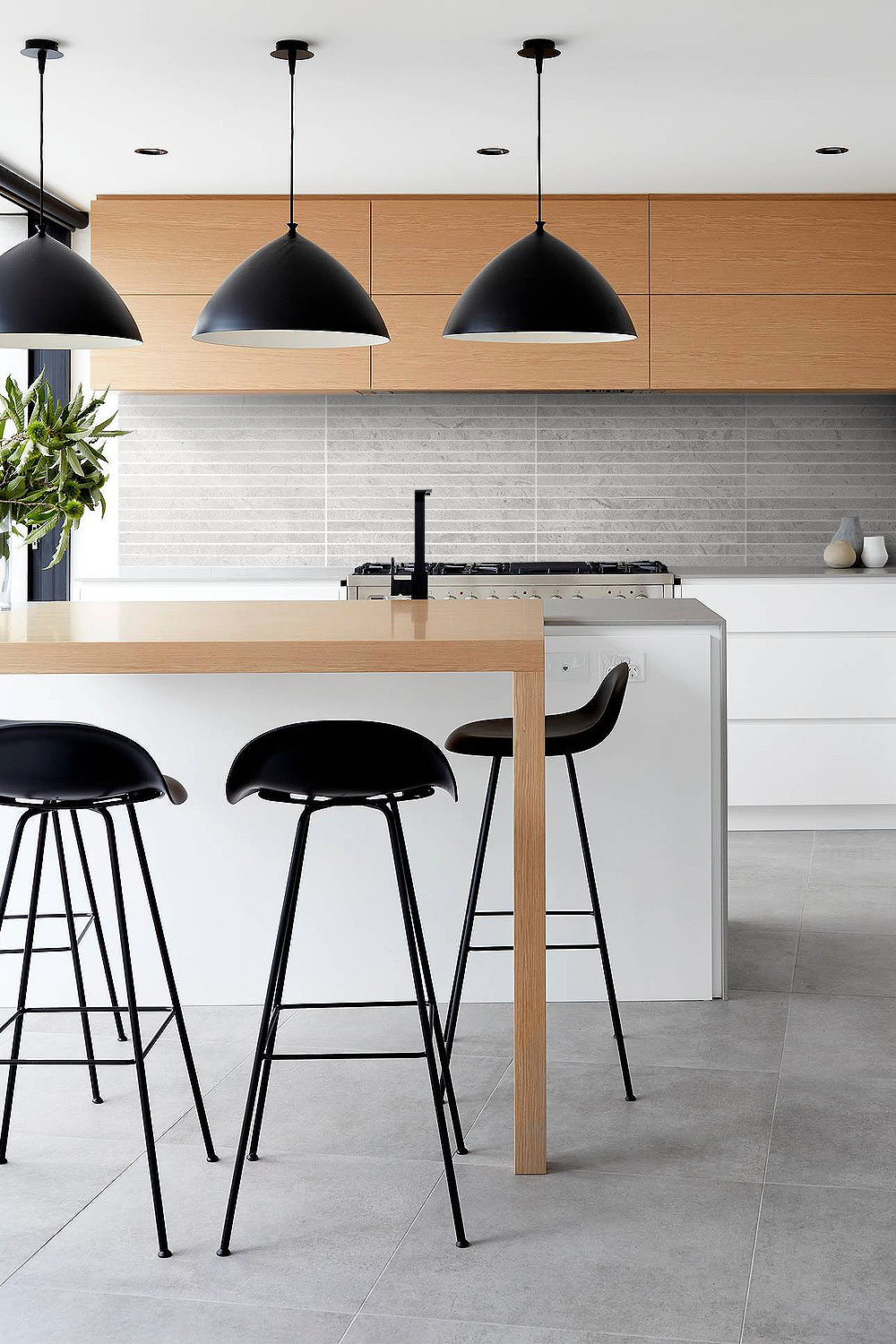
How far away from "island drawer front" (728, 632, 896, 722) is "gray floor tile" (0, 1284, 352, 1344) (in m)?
3.70

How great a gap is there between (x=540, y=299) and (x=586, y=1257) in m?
2.14

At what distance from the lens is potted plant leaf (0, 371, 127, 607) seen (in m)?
3.54

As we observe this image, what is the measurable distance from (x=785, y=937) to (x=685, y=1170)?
1567 millimetres

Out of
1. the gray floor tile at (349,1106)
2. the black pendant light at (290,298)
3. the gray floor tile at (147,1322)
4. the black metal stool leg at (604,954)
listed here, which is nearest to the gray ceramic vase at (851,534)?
the black pendant light at (290,298)

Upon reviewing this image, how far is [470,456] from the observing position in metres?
6.06

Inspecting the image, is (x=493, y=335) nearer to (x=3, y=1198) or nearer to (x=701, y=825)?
(x=701, y=825)

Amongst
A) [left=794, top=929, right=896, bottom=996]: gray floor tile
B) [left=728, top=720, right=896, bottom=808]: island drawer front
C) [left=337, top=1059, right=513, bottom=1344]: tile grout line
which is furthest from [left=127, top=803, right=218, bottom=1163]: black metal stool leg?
[left=728, top=720, right=896, bottom=808]: island drawer front

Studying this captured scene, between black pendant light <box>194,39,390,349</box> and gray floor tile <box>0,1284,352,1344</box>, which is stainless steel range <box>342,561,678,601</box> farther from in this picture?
gray floor tile <box>0,1284,352,1344</box>

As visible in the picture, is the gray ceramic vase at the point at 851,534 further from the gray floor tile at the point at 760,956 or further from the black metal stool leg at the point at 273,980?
the black metal stool leg at the point at 273,980

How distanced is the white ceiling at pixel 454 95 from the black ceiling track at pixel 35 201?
8cm

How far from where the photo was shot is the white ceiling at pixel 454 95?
11.9 feet

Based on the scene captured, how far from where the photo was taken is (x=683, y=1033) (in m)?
3.25

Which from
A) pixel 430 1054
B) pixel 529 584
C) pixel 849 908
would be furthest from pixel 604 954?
pixel 529 584

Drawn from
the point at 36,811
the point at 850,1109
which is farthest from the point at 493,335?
the point at 850,1109
